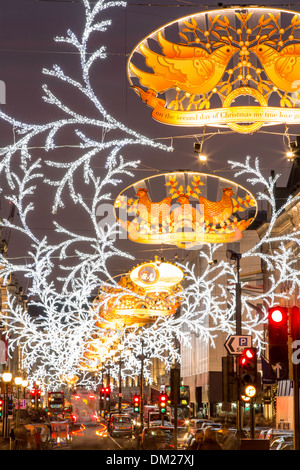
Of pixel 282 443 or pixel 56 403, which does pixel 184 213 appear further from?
pixel 56 403

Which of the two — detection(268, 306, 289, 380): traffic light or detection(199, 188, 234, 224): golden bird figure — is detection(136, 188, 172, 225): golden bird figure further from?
detection(268, 306, 289, 380): traffic light

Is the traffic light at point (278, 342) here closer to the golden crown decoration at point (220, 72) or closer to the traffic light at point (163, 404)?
the golden crown decoration at point (220, 72)

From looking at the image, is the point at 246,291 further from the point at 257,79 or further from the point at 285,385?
the point at 257,79

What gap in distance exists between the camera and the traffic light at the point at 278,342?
43.8 ft

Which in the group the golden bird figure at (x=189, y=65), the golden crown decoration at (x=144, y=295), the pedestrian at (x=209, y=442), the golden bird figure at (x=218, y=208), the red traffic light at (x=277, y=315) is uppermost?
the golden bird figure at (x=189, y=65)

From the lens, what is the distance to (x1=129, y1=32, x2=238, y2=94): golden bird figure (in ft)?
40.9

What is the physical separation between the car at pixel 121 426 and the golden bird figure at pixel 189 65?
3727 cm

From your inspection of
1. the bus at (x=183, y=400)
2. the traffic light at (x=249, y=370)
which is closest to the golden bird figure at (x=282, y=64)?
the traffic light at (x=249, y=370)

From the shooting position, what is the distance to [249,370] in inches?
743

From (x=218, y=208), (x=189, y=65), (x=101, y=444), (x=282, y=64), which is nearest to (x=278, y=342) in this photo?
(x=282, y=64)

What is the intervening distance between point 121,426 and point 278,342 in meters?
35.6

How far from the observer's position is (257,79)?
42.4ft

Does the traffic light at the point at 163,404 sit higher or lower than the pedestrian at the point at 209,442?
lower
